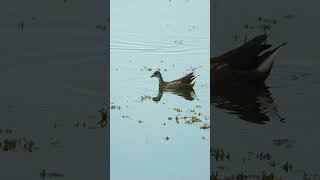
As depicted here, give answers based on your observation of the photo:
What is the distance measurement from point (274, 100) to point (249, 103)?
314mm

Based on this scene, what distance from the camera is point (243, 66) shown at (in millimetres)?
10477

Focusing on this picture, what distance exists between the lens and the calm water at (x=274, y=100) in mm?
7695

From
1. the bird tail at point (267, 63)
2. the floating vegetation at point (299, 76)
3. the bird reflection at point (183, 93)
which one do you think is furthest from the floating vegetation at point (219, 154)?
the floating vegetation at point (299, 76)

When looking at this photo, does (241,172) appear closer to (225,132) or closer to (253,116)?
(225,132)
